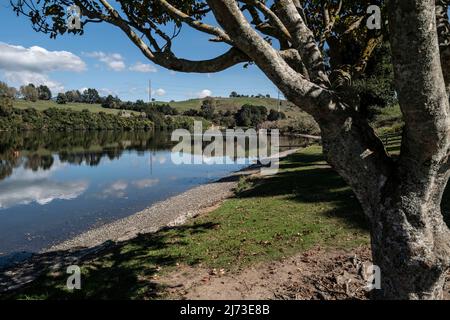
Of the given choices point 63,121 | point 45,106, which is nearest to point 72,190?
point 63,121

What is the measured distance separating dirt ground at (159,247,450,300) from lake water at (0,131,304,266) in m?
11.6

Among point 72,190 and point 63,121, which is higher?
point 63,121

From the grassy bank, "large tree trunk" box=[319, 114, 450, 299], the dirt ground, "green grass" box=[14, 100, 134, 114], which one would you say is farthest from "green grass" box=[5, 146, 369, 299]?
"green grass" box=[14, 100, 134, 114]

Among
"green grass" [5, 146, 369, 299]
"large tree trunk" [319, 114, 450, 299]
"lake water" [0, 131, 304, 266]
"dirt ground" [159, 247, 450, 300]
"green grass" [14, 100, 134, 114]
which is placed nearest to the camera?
"large tree trunk" [319, 114, 450, 299]

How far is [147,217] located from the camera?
895 inches

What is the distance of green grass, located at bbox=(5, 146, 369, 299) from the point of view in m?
9.60

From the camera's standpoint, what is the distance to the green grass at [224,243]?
9.60 metres

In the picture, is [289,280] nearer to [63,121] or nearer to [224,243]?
[224,243]

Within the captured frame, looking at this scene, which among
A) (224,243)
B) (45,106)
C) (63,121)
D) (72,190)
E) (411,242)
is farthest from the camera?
(45,106)

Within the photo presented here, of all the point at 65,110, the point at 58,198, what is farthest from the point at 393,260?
the point at 65,110

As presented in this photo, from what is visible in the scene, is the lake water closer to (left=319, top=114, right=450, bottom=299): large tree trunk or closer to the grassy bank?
(left=319, top=114, right=450, bottom=299): large tree trunk

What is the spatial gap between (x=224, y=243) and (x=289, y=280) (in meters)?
3.57

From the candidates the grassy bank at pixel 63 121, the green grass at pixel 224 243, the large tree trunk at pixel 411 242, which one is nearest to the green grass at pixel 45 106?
the grassy bank at pixel 63 121

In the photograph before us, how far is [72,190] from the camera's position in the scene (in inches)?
1320
